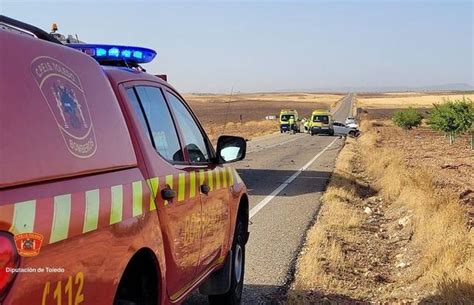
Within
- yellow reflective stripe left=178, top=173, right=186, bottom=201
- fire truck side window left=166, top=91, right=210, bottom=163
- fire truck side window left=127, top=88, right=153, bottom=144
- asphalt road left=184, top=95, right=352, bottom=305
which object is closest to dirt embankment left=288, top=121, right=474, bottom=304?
asphalt road left=184, top=95, right=352, bottom=305

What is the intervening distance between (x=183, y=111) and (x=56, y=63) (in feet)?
6.29

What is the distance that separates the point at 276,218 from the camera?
32.2ft

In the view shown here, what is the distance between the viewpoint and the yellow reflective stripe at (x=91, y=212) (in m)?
2.22

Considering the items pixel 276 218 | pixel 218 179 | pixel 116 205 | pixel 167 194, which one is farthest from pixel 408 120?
pixel 116 205

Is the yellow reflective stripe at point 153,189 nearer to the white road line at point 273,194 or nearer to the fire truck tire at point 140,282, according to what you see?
the fire truck tire at point 140,282

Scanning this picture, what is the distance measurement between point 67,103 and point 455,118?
49305 mm

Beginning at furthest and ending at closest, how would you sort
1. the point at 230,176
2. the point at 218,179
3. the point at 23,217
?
the point at 230,176, the point at 218,179, the point at 23,217

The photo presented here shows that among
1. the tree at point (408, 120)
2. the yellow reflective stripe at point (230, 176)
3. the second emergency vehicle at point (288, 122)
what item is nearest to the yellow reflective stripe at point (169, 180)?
the yellow reflective stripe at point (230, 176)

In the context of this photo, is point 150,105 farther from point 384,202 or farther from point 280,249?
point 384,202

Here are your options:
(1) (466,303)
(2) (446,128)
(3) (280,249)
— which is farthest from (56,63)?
(2) (446,128)

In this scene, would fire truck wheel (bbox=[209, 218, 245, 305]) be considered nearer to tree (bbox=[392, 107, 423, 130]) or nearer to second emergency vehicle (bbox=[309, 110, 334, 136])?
second emergency vehicle (bbox=[309, 110, 334, 136])

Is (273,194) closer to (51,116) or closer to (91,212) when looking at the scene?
(91,212)

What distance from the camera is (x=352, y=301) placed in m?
5.33

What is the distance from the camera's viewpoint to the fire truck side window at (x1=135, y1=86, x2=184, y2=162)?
337 centimetres
